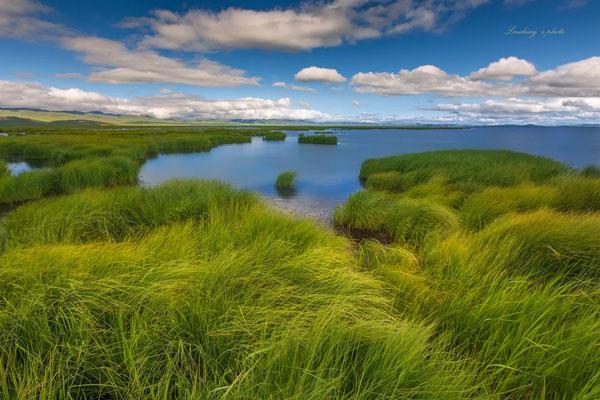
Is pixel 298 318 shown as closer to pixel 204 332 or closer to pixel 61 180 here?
pixel 204 332

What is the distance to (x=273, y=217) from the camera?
653 centimetres

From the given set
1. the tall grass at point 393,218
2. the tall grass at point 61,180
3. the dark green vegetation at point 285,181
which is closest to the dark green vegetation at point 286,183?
the dark green vegetation at point 285,181

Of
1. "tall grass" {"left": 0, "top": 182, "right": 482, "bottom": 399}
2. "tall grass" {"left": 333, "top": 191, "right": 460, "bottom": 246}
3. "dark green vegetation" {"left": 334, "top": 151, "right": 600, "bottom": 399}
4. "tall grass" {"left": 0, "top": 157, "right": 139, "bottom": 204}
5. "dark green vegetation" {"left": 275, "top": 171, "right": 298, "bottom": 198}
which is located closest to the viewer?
"tall grass" {"left": 0, "top": 182, "right": 482, "bottom": 399}

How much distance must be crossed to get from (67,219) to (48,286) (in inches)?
184

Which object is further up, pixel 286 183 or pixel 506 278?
pixel 506 278

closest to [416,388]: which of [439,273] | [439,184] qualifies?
[439,273]

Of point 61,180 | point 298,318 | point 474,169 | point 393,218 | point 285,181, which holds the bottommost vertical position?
point 285,181

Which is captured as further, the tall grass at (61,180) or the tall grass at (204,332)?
the tall grass at (61,180)

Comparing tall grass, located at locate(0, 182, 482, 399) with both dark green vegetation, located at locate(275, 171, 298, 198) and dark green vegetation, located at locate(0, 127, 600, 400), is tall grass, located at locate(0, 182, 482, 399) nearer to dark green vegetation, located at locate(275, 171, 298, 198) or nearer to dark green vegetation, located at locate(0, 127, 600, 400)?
dark green vegetation, located at locate(0, 127, 600, 400)

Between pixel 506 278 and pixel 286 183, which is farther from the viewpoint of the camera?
pixel 286 183

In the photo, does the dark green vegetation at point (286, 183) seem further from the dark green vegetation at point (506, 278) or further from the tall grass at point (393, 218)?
the dark green vegetation at point (506, 278)

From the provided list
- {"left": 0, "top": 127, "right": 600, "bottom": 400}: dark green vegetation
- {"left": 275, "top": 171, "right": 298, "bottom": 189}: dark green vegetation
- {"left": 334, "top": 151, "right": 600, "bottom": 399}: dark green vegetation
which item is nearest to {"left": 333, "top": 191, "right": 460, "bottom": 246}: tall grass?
{"left": 334, "top": 151, "right": 600, "bottom": 399}: dark green vegetation

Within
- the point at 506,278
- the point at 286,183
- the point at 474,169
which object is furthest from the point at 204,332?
the point at 474,169

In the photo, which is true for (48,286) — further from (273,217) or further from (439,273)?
(439,273)
